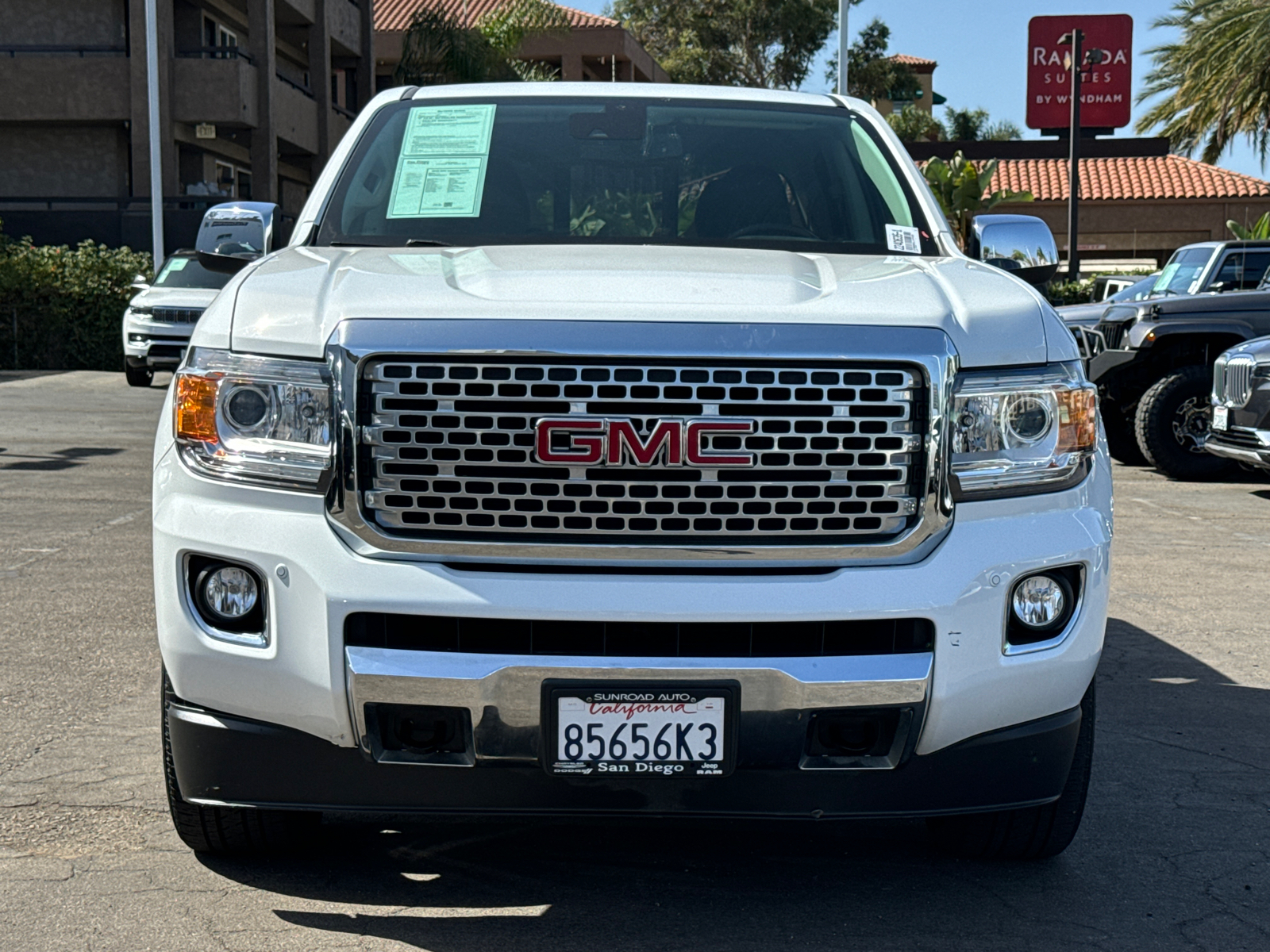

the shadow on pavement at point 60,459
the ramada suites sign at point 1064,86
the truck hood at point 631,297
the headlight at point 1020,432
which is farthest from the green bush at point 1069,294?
the headlight at point 1020,432

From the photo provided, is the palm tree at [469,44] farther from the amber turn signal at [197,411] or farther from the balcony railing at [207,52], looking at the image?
the amber turn signal at [197,411]

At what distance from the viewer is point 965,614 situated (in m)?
3.14

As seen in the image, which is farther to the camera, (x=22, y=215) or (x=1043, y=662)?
(x=22, y=215)

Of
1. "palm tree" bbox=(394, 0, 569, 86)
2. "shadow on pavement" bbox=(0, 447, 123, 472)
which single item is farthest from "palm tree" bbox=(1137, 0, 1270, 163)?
"shadow on pavement" bbox=(0, 447, 123, 472)

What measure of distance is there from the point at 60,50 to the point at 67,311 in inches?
305

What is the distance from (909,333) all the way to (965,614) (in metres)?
0.56

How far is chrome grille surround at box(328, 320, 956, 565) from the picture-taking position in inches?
122

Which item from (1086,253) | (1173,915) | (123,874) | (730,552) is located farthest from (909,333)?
(1086,253)

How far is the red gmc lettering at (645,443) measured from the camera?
3111mm

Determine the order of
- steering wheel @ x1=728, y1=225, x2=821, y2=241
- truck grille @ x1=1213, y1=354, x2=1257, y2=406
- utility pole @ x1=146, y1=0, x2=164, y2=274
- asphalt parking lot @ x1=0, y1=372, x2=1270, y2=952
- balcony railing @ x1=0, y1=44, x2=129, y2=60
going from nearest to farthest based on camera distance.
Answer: asphalt parking lot @ x1=0, y1=372, x2=1270, y2=952 → steering wheel @ x1=728, y1=225, x2=821, y2=241 → truck grille @ x1=1213, y1=354, x2=1257, y2=406 → utility pole @ x1=146, y1=0, x2=164, y2=274 → balcony railing @ x1=0, y1=44, x2=129, y2=60

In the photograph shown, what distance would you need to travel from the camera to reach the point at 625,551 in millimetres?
3150

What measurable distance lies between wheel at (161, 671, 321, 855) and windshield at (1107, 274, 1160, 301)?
1347 cm

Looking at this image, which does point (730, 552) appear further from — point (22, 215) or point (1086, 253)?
point (1086, 253)

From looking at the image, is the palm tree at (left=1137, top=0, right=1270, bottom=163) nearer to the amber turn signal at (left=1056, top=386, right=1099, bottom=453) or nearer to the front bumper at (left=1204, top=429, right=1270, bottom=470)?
the front bumper at (left=1204, top=429, right=1270, bottom=470)
